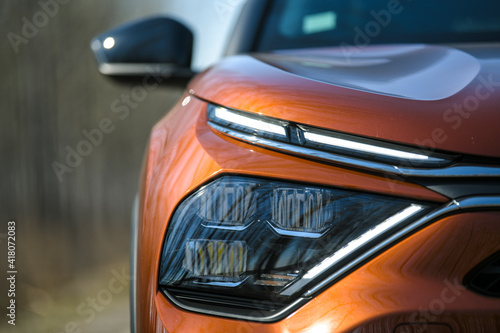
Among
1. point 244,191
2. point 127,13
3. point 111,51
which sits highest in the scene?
point 127,13

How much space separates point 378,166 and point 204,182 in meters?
0.29

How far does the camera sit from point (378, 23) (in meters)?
1.89

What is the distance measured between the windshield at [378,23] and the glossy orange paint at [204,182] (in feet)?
3.07

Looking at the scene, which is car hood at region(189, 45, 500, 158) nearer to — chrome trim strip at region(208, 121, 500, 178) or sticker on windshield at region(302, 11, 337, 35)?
chrome trim strip at region(208, 121, 500, 178)

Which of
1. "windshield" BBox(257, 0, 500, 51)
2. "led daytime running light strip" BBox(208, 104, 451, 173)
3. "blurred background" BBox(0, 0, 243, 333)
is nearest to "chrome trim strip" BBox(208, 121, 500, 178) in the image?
"led daytime running light strip" BBox(208, 104, 451, 173)

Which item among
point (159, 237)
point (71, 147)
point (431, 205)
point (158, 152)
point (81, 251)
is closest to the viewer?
point (431, 205)

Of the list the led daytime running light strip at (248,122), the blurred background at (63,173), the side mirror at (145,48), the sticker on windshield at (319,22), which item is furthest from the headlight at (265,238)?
the blurred background at (63,173)

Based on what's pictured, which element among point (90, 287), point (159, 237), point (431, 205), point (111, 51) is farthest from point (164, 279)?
point (90, 287)

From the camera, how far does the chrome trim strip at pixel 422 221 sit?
0.81 metres

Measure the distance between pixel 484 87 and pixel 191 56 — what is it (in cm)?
114

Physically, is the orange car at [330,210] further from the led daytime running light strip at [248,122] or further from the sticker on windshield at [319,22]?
the sticker on windshield at [319,22]

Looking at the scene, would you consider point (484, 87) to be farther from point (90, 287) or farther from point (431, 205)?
point (90, 287)

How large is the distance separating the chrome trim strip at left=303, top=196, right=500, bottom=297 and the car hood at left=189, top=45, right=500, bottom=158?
0.08m

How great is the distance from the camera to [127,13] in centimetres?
944
